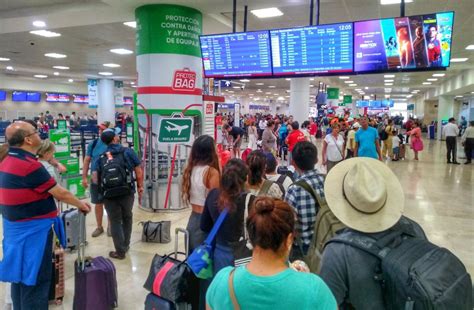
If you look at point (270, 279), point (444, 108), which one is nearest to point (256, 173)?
point (270, 279)

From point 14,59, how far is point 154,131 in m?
12.3

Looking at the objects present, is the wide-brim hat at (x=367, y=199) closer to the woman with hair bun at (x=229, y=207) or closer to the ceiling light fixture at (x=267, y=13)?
the woman with hair bun at (x=229, y=207)

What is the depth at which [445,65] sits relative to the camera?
4.98 metres

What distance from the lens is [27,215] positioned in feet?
9.15

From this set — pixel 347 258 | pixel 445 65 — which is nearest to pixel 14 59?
pixel 445 65

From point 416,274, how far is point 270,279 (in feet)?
1.64

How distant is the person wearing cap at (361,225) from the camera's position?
4.65 feet

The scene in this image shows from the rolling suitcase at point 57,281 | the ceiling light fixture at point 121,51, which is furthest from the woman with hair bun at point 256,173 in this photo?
the ceiling light fixture at point 121,51

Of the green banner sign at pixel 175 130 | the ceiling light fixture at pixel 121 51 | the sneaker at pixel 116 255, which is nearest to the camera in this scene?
the sneaker at pixel 116 255

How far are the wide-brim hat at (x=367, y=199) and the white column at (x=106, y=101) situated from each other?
68.5 feet

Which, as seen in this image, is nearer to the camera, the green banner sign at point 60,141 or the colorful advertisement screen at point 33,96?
the green banner sign at point 60,141

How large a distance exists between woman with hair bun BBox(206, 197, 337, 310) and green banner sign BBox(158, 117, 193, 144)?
17.6 feet

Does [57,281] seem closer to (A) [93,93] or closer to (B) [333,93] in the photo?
(A) [93,93]

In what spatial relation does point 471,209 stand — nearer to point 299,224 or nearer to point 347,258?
point 299,224
